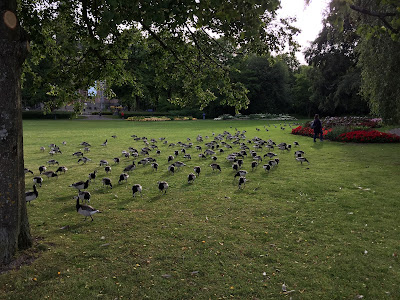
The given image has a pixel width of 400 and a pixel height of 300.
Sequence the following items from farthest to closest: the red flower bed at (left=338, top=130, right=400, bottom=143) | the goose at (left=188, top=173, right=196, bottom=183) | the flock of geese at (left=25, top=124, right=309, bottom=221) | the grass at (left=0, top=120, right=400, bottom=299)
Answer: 1. the red flower bed at (left=338, top=130, right=400, bottom=143)
2. the goose at (left=188, top=173, right=196, bottom=183)
3. the flock of geese at (left=25, top=124, right=309, bottom=221)
4. the grass at (left=0, top=120, right=400, bottom=299)

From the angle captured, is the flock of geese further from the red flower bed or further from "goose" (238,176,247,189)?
the red flower bed

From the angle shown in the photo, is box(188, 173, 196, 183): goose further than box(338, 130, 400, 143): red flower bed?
No

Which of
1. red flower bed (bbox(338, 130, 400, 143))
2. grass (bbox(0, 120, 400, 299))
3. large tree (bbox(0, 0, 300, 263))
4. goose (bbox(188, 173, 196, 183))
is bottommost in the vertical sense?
grass (bbox(0, 120, 400, 299))

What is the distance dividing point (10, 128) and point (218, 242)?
4.64 metres

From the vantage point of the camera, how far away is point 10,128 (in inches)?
197

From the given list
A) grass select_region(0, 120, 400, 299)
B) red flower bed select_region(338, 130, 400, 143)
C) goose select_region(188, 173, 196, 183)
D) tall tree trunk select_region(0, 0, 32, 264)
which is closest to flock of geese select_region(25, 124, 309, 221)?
goose select_region(188, 173, 196, 183)

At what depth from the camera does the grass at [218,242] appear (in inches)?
189

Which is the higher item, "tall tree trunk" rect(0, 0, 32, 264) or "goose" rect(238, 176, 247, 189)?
"tall tree trunk" rect(0, 0, 32, 264)

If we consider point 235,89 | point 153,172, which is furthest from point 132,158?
point 235,89

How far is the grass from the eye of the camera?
4.80 m

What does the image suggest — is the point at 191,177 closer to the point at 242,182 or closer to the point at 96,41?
the point at 242,182

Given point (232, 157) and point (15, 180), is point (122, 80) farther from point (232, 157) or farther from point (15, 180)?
point (232, 157)

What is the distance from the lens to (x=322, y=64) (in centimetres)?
5244

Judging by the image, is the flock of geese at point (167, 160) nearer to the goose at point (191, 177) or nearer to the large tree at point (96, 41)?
the goose at point (191, 177)
